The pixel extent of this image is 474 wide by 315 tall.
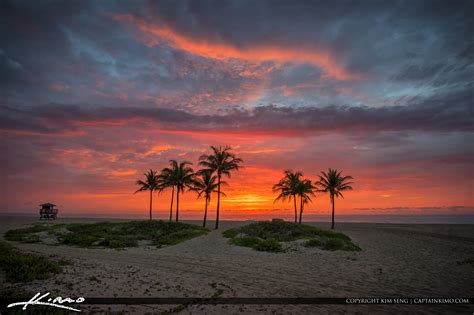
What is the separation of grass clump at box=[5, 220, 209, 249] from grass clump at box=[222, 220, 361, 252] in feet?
19.8

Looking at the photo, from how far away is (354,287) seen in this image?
409 inches

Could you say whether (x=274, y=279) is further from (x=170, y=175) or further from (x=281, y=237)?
(x=170, y=175)

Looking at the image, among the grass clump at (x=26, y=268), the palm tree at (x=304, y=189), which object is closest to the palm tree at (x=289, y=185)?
the palm tree at (x=304, y=189)

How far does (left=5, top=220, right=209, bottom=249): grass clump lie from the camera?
2277cm

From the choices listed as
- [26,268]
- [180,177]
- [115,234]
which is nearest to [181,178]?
[180,177]

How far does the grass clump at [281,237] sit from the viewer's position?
19969mm

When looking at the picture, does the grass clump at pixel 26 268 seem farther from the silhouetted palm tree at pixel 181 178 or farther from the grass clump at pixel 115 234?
the silhouetted palm tree at pixel 181 178

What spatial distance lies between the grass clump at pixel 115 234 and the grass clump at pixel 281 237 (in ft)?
19.8

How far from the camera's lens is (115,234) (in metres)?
28.5

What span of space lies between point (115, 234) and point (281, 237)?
1863 centimetres

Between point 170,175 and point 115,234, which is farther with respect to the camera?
point 170,175

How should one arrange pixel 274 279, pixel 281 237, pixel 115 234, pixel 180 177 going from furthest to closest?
pixel 180 177 < pixel 115 234 < pixel 281 237 < pixel 274 279

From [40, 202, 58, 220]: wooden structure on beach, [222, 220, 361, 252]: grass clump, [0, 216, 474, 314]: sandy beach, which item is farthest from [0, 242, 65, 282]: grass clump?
[40, 202, 58, 220]: wooden structure on beach

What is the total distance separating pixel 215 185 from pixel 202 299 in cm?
3073
